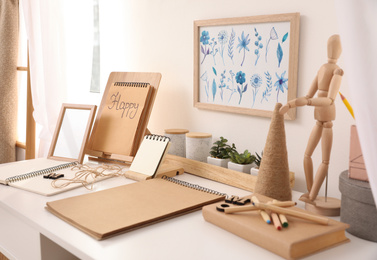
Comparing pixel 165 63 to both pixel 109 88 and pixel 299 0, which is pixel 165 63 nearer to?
pixel 109 88

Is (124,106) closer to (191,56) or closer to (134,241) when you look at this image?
(191,56)

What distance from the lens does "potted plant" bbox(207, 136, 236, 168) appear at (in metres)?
1.27

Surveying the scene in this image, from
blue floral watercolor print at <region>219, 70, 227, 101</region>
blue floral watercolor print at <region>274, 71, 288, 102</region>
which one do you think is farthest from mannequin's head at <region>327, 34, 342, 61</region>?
blue floral watercolor print at <region>219, 70, 227, 101</region>

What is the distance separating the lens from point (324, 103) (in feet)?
2.90

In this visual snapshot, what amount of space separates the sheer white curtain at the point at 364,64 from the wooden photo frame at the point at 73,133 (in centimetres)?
101

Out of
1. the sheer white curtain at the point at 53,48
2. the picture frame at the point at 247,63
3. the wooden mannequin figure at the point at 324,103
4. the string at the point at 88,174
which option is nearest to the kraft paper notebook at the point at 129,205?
the string at the point at 88,174

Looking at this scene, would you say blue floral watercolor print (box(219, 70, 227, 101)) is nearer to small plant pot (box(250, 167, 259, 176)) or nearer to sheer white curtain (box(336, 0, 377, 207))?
small plant pot (box(250, 167, 259, 176))

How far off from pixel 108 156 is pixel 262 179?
0.70 metres

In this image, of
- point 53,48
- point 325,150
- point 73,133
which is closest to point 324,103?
point 325,150

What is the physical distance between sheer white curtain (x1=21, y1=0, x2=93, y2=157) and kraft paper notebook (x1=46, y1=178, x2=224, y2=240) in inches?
40.9

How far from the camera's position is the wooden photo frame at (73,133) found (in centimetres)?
145

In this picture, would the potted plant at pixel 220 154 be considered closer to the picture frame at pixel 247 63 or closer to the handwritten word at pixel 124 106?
the picture frame at pixel 247 63

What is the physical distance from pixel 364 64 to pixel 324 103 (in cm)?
23

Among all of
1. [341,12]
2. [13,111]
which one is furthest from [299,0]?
[13,111]
